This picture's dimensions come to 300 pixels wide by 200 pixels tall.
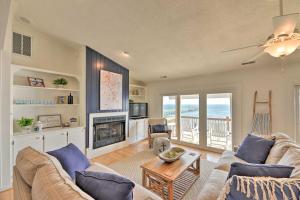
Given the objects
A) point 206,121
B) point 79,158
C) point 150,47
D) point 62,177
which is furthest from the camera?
point 206,121

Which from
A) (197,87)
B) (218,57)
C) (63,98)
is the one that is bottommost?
(63,98)

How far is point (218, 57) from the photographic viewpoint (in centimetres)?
338

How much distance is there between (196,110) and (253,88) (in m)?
1.64

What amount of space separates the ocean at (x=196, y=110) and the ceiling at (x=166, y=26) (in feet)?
3.81

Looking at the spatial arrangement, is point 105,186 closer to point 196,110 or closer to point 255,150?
point 255,150

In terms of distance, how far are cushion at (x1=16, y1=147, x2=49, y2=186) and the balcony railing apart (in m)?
4.27

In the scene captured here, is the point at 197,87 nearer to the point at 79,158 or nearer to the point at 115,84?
the point at 115,84

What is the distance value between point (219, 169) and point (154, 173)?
0.91m

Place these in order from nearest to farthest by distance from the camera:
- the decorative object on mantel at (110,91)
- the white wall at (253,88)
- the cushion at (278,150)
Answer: the cushion at (278,150) → the white wall at (253,88) → the decorative object on mantel at (110,91)

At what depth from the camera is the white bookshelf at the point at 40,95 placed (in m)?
3.08

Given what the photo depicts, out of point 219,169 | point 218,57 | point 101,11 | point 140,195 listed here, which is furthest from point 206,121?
point 101,11

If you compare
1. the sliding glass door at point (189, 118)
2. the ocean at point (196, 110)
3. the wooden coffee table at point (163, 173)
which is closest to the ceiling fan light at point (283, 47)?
Result: the wooden coffee table at point (163, 173)

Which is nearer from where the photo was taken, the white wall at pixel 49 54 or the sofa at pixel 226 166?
the sofa at pixel 226 166

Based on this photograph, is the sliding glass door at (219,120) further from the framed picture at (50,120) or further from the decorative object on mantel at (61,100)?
the framed picture at (50,120)
